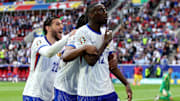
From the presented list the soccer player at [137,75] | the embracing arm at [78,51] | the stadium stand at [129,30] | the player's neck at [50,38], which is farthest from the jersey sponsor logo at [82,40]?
the soccer player at [137,75]

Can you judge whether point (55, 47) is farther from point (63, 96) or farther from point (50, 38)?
point (50, 38)

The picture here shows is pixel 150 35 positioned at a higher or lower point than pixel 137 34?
higher

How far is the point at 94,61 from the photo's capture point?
15.9ft

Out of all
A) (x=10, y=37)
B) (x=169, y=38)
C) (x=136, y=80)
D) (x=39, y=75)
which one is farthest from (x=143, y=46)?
(x=39, y=75)

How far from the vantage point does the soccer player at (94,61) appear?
4.91m

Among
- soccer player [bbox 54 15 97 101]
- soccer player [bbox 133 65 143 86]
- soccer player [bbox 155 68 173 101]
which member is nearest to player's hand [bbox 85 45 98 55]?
soccer player [bbox 54 15 97 101]

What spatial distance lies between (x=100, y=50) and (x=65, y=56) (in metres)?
0.40

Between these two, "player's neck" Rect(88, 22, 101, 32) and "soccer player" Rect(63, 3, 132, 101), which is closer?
"soccer player" Rect(63, 3, 132, 101)

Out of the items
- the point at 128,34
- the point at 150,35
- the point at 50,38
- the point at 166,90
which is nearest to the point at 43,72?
the point at 50,38

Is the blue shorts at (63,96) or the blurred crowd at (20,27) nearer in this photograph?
the blue shorts at (63,96)

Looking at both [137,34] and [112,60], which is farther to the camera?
[137,34]

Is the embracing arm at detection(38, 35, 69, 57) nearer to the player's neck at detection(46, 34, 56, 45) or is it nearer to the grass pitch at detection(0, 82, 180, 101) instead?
the player's neck at detection(46, 34, 56, 45)

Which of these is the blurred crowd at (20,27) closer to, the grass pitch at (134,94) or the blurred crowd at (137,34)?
the blurred crowd at (137,34)

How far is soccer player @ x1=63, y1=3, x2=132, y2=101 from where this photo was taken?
4.91m
